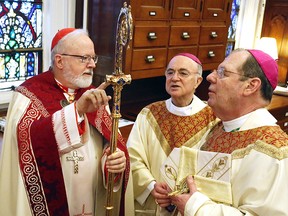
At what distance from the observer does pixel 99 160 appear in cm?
200

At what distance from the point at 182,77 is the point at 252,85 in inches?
27.7

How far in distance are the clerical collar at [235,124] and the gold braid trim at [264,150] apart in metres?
0.12

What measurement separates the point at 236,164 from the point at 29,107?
99 centimetres

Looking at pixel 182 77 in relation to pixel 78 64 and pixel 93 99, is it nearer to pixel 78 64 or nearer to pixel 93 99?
pixel 78 64

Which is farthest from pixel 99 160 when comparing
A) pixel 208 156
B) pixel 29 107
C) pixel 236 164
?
pixel 236 164

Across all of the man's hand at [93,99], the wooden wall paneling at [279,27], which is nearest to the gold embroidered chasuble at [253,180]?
the man's hand at [93,99]

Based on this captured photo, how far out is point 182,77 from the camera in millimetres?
2205

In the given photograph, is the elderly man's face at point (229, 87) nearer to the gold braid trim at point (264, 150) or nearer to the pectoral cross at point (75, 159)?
the gold braid trim at point (264, 150)

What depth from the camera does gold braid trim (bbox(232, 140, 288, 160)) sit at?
142cm

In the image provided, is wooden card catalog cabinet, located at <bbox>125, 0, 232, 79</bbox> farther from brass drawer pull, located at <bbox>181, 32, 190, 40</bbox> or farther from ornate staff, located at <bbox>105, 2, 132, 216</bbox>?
ornate staff, located at <bbox>105, 2, 132, 216</bbox>

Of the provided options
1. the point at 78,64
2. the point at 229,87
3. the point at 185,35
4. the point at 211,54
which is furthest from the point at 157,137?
the point at 211,54

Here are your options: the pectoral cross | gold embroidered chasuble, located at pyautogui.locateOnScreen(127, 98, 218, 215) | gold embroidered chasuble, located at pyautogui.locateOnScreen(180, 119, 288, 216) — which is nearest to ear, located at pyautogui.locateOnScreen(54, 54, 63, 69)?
the pectoral cross

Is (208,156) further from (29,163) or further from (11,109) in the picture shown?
(11,109)

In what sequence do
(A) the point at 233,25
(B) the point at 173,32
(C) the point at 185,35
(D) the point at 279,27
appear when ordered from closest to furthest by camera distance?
(B) the point at 173,32 → (C) the point at 185,35 → (A) the point at 233,25 → (D) the point at 279,27
